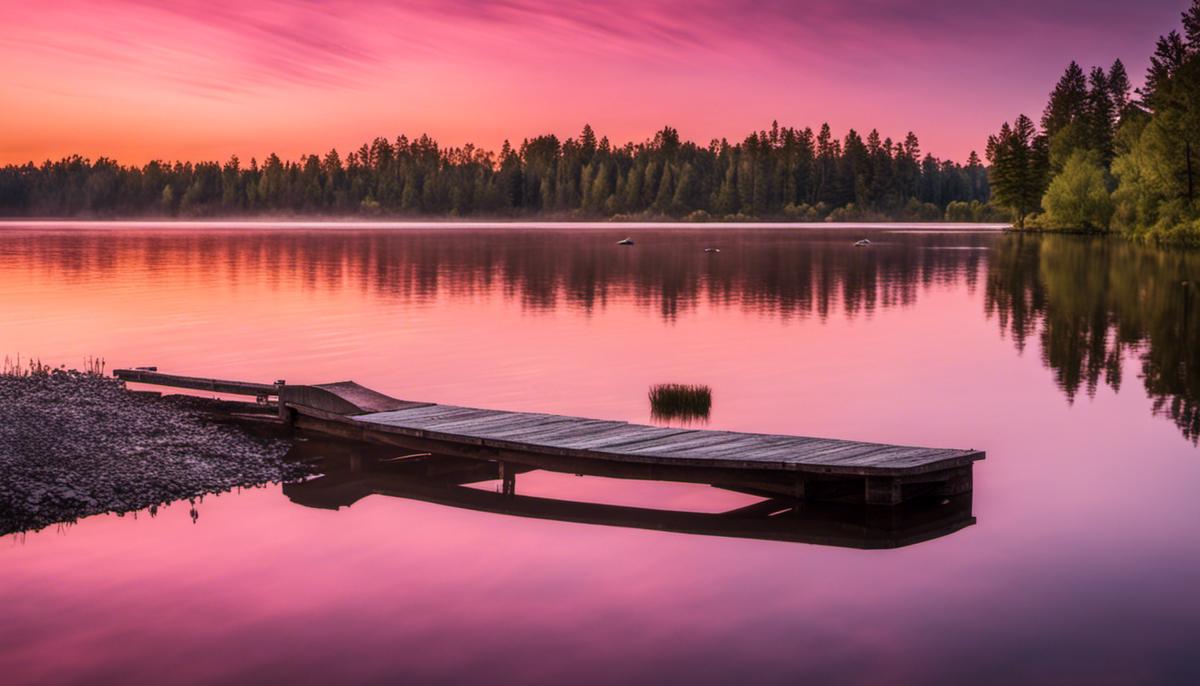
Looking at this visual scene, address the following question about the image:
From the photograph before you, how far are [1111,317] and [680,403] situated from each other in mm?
29016

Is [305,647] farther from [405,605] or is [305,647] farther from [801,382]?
[801,382]

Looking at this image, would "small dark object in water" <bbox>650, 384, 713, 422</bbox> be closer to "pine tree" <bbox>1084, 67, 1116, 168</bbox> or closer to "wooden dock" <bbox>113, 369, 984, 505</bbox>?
"wooden dock" <bbox>113, 369, 984, 505</bbox>

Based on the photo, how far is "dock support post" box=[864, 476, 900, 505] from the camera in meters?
17.5

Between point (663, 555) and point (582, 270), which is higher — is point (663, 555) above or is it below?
below

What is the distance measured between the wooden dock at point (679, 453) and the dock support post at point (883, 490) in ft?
0.05

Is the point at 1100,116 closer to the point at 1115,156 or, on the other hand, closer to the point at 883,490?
the point at 1115,156

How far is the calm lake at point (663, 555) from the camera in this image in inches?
515

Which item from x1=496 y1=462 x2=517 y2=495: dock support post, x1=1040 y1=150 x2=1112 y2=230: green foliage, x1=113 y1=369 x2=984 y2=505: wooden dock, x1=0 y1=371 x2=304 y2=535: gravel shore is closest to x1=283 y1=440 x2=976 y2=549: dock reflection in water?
x1=496 y1=462 x2=517 y2=495: dock support post

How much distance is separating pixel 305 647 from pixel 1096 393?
23878mm

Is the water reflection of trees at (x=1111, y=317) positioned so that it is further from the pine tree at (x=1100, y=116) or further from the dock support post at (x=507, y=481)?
the pine tree at (x=1100, y=116)

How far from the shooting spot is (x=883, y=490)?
17625mm

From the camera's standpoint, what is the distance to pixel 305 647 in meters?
13.2

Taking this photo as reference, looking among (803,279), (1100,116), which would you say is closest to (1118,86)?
(1100,116)

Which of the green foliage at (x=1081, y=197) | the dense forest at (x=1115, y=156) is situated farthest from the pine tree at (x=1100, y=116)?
the green foliage at (x=1081, y=197)
